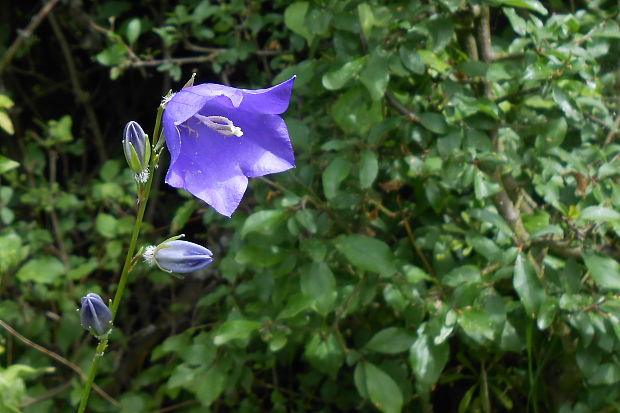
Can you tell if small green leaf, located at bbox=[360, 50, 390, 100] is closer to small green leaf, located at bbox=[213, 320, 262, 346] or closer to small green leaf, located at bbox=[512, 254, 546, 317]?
small green leaf, located at bbox=[512, 254, 546, 317]

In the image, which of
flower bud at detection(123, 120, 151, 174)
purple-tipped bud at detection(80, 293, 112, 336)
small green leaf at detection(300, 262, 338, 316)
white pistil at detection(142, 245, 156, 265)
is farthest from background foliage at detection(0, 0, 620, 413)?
flower bud at detection(123, 120, 151, 174)

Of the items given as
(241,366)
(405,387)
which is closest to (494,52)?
(405,387)

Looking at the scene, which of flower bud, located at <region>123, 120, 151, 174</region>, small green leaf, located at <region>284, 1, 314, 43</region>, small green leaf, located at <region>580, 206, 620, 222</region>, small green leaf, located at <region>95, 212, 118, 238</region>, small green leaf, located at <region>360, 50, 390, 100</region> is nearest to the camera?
flower bud, located at <region>123, 120, 151, 174</region>

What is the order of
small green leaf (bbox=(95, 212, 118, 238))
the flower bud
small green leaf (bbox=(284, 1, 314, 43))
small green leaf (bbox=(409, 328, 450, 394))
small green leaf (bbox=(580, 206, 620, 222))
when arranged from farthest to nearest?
small green leaf (bbox=(95, 212, 118, 238)) → small green leaf (bbox=(284, 1, 314, 43)) → small green leaf (bbox=(409, 328, 450, 394)) → small green leaf (bbox=(580, 206, 620, 222)) → the flower bud

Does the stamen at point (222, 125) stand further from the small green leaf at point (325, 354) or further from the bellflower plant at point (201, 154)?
the small green leaf at point (325, 354)

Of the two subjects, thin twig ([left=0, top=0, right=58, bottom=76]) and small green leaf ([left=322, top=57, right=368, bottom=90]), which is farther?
thin twig ([left=0, top=0, right=58, bottom=76])

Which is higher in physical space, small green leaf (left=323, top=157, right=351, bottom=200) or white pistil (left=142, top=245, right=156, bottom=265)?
white pistil (left=142, top=245, right=156, bottom=265)

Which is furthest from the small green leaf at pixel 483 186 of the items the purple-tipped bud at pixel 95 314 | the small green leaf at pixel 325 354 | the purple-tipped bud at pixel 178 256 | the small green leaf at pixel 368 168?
the purple-tipped bud at pixel 95 314

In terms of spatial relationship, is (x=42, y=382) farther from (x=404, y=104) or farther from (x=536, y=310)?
(x=536, y=310)
